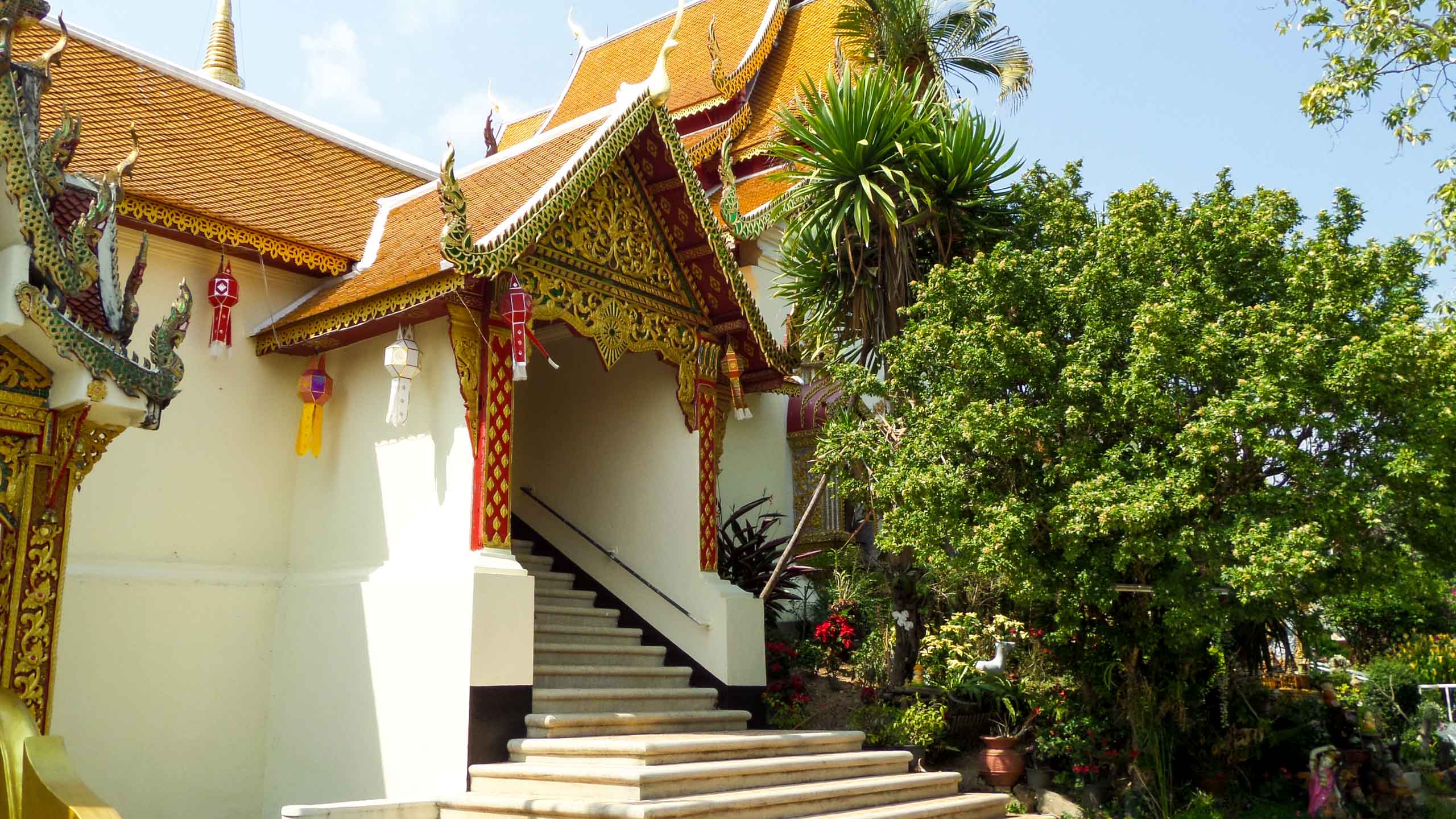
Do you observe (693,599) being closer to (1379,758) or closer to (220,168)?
(220,168)

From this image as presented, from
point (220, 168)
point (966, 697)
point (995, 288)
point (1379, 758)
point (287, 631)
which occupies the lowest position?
point (1379, 758)

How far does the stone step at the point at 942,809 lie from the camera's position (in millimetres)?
6379

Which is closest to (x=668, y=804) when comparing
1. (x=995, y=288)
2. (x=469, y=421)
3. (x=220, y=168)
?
(x=469, y=421)

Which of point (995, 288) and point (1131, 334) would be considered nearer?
point (1131, 334)

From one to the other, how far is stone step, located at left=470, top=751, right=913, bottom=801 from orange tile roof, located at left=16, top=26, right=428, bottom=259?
427 cm

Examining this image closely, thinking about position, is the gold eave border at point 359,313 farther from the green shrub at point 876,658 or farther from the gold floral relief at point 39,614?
the green shrub at point 876,658

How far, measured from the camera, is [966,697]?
27.9ft

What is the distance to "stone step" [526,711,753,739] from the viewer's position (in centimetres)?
673

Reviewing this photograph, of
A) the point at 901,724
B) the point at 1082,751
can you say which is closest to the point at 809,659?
the point at 901,724

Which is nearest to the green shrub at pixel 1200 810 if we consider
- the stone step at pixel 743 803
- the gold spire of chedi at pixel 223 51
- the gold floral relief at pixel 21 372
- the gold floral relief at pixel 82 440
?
the stone step at pixel 743 803

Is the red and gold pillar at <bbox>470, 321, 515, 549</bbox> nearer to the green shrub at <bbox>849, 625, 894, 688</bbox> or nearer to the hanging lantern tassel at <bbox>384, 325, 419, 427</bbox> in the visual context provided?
the hanging lantern tassel at <bbox>384, 325, 419, 427</bbox>

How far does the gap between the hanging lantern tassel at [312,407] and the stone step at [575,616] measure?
1987mm

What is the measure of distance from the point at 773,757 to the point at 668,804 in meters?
1.59

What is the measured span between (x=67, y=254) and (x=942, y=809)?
549 centimetres
